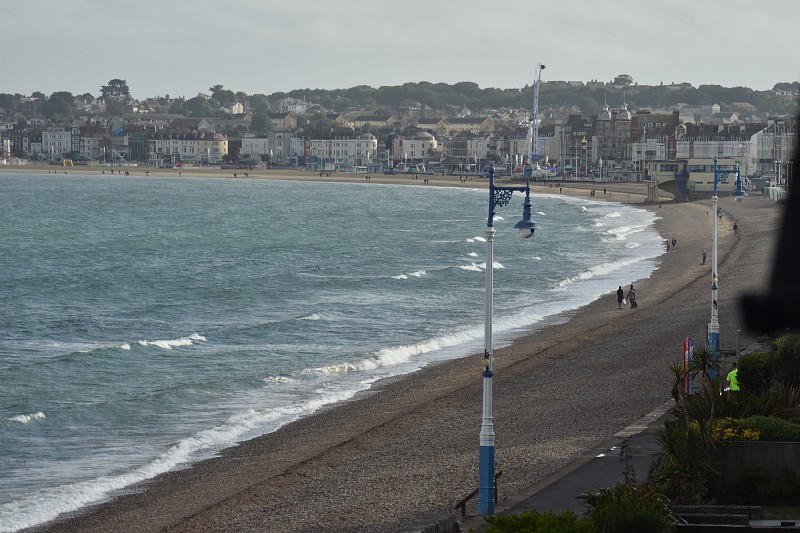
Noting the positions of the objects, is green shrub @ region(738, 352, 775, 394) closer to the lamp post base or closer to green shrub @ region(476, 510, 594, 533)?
the lamp post base

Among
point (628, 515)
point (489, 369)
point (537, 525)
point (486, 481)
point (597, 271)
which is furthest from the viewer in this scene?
point (597, 271)

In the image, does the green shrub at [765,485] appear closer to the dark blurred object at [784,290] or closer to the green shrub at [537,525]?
the green shrub at [537,525]

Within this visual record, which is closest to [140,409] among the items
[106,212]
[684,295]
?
[684,295]

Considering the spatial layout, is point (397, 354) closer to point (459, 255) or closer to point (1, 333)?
point (1, 333)

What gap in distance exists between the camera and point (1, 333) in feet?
143

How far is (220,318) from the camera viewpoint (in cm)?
4722

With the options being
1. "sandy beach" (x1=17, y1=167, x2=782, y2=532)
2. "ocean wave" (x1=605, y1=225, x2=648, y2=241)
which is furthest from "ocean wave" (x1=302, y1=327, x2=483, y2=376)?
"ocean wave" (x1=605, y1=225, x2=648, y2=241)

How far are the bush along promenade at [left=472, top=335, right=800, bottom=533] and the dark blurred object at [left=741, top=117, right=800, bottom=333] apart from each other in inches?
281

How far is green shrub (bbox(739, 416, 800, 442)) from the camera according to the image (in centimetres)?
1485

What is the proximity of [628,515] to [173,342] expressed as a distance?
102 ft

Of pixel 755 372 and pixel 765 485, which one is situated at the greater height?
pixel 755 372

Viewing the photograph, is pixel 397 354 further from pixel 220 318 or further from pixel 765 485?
pixel 765 485

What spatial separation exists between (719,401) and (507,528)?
7.59 m

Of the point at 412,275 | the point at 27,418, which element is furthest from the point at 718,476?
the point at 412,275
